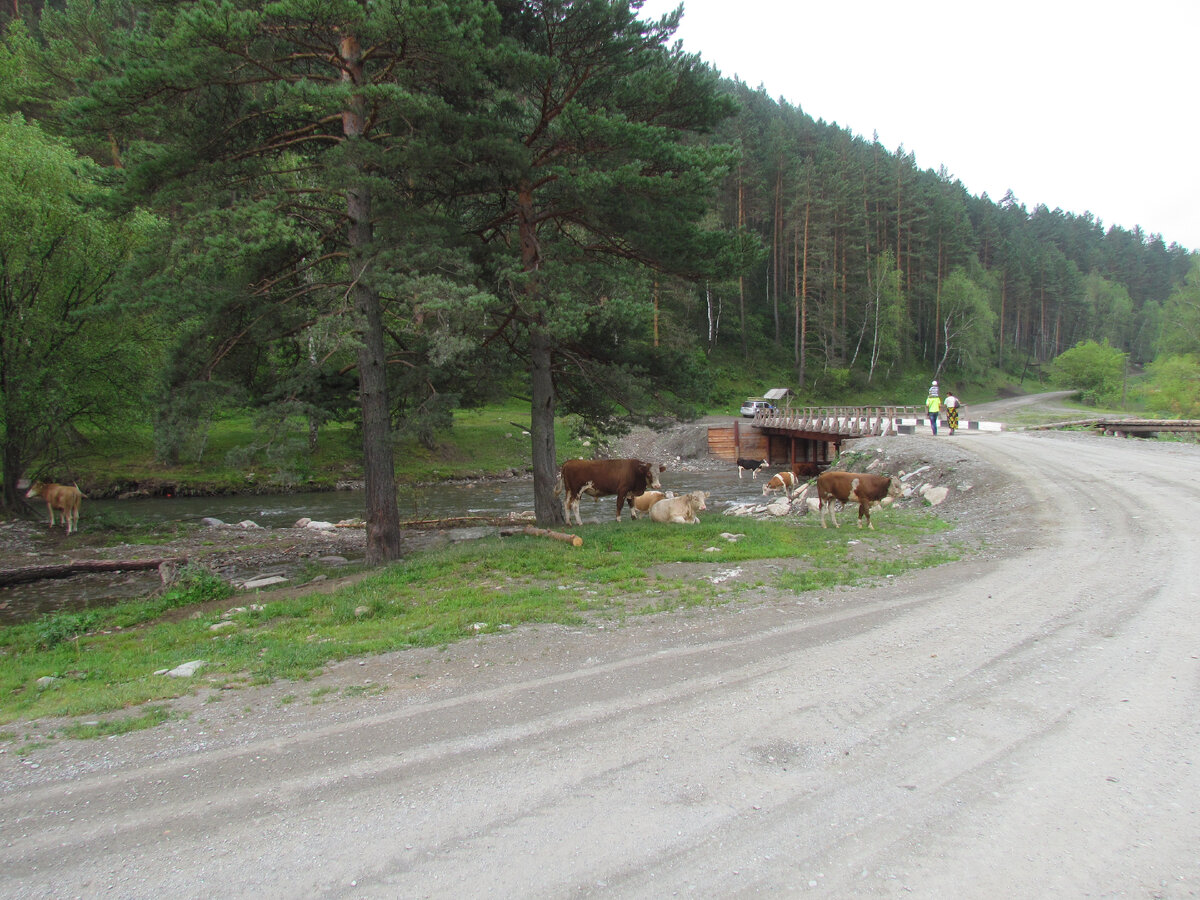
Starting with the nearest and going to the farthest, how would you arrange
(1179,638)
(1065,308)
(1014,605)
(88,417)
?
(1179,638)
(1014,605)
(88,417)
(1065,308)

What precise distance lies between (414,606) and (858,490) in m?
10.5

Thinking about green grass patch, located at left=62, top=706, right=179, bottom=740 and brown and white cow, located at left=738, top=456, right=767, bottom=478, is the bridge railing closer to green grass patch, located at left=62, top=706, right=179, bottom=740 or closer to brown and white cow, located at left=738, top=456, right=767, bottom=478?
brown and white cow, located at left=738, top=456, right=767, bottom=478

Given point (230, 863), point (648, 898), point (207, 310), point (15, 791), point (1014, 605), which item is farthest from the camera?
point (207, 310)

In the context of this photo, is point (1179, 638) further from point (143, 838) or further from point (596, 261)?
point (596, 261)

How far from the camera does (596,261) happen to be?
580 inches

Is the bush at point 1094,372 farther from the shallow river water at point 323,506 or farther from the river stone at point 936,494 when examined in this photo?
the river stone at point 936,494

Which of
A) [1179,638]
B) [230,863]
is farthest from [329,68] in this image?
[1179,638]

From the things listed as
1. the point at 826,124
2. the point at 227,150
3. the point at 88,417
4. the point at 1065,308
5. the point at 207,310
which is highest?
the point at 826,124

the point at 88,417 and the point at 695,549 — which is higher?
the point at 88,417

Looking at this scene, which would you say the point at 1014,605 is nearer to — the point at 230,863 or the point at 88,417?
the point at 230,863

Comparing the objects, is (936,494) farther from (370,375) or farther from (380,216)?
(380,216)

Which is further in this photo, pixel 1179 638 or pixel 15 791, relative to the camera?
pixel 1179 638

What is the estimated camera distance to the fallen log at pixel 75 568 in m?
14.7

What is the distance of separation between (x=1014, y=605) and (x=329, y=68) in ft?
48.0
